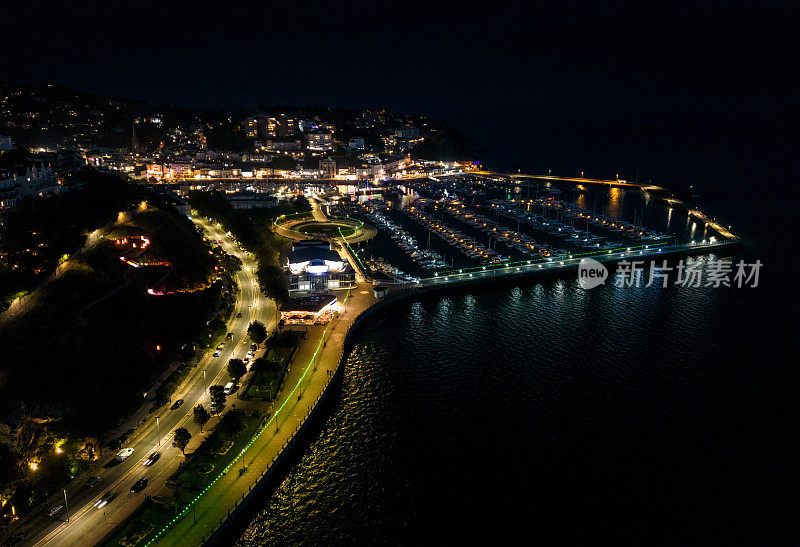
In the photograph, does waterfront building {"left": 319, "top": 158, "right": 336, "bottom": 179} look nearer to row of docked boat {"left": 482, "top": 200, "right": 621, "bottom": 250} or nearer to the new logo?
row of docked boat {"left": 482, "top": 200, "right": 621, "bottom": 250}

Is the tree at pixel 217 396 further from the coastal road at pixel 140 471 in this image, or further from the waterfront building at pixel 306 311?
the waterfront building at pixel 306 311

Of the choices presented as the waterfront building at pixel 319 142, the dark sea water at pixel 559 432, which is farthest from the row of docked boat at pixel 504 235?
the waterfront building at pixel 319 142

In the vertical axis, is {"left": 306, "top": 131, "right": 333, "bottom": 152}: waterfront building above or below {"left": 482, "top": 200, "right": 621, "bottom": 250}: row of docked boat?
above

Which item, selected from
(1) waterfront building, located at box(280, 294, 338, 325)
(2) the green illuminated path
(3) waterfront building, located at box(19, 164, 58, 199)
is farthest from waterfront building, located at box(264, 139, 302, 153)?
(2) the green illuminated path

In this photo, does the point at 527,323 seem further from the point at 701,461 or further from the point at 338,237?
the point at 338,237

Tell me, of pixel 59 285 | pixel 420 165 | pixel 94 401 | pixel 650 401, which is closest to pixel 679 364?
pixel 650 401
